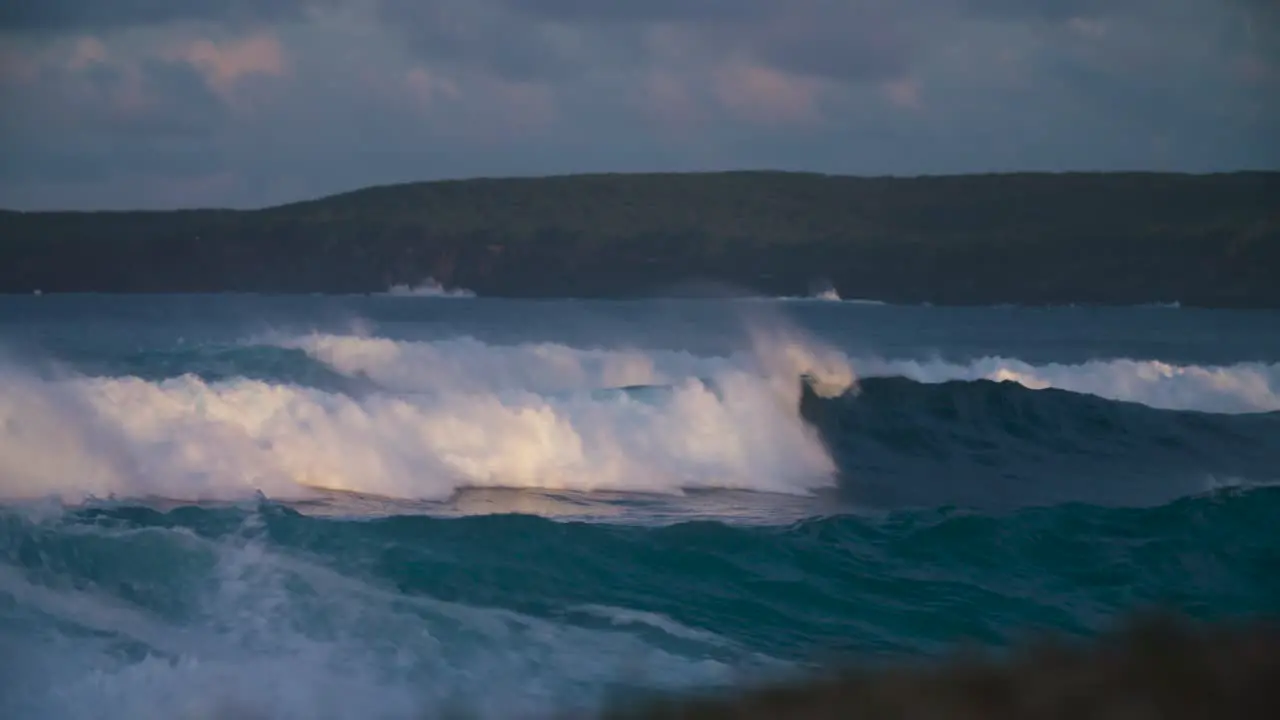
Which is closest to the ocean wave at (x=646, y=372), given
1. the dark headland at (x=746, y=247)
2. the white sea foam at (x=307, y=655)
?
the white sea foam at (x=307, y=655)

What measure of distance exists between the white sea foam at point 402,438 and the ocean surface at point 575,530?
0.17 feet

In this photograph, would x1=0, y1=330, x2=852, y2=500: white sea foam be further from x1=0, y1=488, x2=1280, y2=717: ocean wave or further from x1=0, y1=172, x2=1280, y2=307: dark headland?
x1=0, y1=172, x2=1280, y2=307: dark headland

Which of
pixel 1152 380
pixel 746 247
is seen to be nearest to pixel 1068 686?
pixel 1152 380

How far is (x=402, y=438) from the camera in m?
17.8

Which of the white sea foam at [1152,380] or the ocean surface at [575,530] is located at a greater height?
the white sea foam at [1152,380]

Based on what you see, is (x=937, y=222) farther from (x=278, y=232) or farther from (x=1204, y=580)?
(x=1204, y=580)

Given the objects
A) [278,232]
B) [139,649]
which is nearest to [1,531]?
[139,649]

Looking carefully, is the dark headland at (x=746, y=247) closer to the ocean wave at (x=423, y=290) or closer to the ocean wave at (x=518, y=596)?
Answer: the ocean wave at (x=423, y=290)

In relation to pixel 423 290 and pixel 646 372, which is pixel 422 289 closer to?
pixel 423 290

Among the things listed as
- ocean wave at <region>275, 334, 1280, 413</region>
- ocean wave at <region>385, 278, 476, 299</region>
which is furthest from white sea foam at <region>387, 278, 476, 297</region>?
ocean wave at <region>275, 334, 1280, 413</region>

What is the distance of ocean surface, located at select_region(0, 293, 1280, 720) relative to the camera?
911 cm

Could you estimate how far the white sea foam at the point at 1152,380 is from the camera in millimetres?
29969

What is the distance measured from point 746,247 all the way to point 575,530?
80.6 m

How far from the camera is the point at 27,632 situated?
947cm
